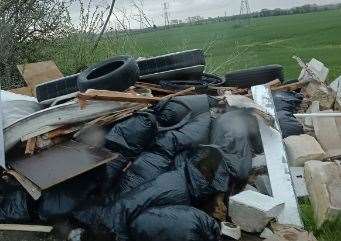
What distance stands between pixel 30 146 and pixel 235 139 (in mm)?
1784

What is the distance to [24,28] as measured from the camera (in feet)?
27.0

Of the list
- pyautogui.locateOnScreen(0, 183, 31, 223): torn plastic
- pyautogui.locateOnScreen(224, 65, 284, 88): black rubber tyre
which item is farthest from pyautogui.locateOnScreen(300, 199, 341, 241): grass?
pyautogui.locateOnScreen(224, 65, 284, 88): black rubber tyre

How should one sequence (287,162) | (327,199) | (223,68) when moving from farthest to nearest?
1. (223,68)
2. (287,162)
3. (327,199)

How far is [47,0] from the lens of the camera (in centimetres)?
842

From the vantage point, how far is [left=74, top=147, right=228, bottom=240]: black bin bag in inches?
147

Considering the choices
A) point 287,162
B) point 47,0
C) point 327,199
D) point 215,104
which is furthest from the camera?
point 47,0

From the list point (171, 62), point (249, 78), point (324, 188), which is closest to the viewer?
point (324, 188)

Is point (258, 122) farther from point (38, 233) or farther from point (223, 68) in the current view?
point (223, 68)

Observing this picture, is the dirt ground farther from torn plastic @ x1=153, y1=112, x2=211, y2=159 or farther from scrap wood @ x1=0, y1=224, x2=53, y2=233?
torn plastic @ x1=153, y1=112, x2=211, y2=159

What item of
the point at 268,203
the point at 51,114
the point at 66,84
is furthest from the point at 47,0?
the point at 268,203

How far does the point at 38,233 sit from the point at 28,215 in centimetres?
22

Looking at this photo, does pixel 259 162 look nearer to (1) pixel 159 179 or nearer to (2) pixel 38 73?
(1) pixel 159 179

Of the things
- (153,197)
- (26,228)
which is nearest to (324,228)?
(153,197)

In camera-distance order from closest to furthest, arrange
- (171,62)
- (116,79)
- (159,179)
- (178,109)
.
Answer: (159,179) < (178,109) < (116,79) < (171,62)
